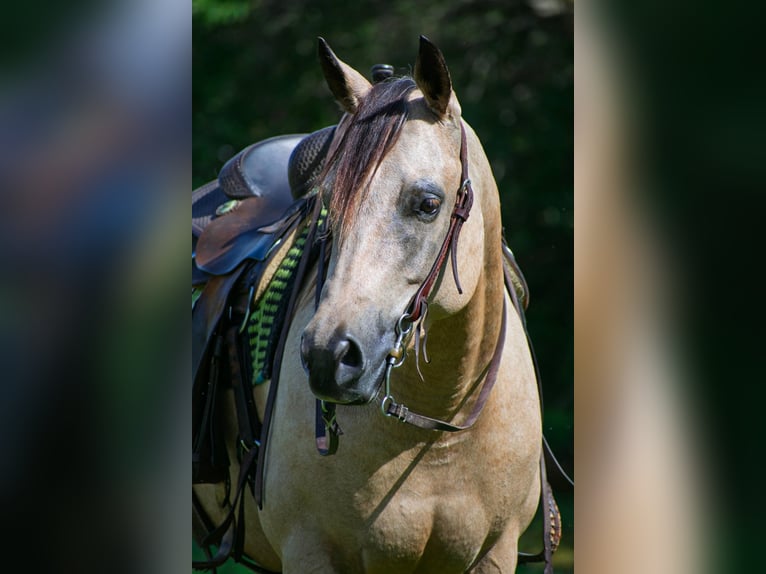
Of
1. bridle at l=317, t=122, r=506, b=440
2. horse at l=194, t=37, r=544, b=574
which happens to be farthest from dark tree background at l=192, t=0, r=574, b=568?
bridle at l=317, t=122, r=506, b=440

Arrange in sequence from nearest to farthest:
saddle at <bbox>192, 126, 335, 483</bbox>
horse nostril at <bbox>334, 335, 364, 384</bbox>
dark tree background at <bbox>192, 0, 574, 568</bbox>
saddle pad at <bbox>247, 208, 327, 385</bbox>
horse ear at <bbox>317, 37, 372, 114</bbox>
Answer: horse nostril at <bbox>334, 335, 364, 384</bbox>
horse ear at <bbox>317, 37, 372, 114</bbox>
saddle pad at <bbox>247, 208, 327, 385</bbox>
saddle at <bbox>192, 126, 335, 483</bbox>
dark tree background at <bbox>192, 0, 574, 568</bbox>

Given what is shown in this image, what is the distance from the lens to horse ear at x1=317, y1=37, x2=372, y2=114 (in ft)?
5.88

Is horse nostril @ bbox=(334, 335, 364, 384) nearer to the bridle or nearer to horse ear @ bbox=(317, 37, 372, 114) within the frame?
the bridle

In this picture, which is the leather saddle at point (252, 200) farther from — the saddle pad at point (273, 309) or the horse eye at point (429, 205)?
the horse eye at point (429, 205)

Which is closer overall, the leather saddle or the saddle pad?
the saddle pad

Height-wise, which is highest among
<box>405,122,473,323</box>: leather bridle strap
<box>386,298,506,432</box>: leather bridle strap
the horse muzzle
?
<box>405,122,473,323</box>: leather bridle strap

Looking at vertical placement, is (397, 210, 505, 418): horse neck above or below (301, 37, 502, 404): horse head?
below

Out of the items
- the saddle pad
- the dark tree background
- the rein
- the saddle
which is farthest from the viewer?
the dark tree background

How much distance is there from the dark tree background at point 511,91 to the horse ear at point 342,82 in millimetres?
4227

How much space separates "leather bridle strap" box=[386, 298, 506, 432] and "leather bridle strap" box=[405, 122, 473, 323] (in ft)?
0.86

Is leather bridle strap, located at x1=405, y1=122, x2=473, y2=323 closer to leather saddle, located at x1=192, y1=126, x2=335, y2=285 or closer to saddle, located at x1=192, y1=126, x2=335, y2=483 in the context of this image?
saddle, located at x1=192, y1=126, x2=335, y2=483
